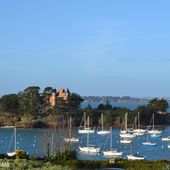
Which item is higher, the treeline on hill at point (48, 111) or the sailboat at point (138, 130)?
the treeline on hill at point (48, 111)

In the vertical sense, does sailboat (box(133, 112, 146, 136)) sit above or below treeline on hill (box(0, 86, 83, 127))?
below

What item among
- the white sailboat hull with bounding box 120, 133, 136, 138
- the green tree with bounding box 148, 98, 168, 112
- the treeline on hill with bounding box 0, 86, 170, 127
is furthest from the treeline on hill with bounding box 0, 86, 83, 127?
the white sailboat hull with bounding box 120, 133, 136, 138

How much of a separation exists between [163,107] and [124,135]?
4634 centimetres

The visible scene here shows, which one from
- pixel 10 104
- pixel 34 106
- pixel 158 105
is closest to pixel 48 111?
pixel 34 106

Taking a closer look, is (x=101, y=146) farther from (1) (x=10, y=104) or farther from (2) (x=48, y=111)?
(1) (x=10, y=104)

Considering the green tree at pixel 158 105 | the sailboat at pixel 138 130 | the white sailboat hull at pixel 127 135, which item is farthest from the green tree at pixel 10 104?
the white sailboat hull at pixel 127 135

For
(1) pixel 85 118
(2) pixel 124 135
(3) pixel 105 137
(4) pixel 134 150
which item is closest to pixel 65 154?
(4) pixel 134 150

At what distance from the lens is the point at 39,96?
14000 centimetres

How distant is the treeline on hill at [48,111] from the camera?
431ft

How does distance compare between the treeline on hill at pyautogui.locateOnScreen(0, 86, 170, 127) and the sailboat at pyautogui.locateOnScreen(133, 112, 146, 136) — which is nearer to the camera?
the sailboat at pyautogui.locateOnScreen(133, 112, 146, 136)

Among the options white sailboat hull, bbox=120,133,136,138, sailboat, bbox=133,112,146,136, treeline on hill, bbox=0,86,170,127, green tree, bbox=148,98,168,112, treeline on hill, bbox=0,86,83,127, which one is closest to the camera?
white sailboat hull, bbox=120,133,136,138

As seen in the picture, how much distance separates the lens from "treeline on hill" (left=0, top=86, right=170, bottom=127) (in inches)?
5177

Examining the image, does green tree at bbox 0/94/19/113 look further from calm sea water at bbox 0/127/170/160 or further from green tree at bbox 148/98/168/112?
green tree at bbox 148/98/168/112

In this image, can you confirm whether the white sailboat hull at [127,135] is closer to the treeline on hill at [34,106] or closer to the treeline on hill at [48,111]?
the treeline on hill at [48,111]
